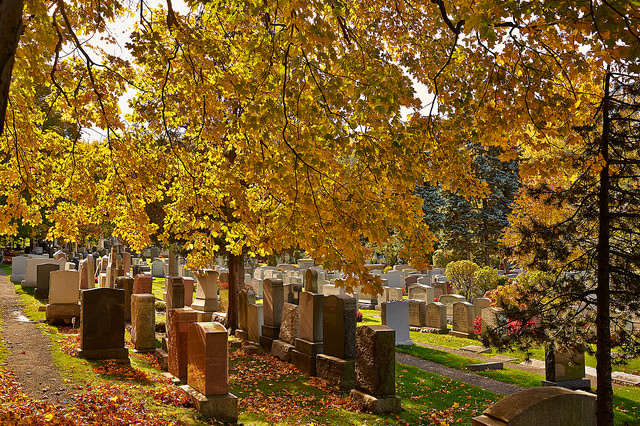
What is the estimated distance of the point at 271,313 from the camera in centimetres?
1414

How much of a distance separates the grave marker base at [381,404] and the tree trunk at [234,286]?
7672mm

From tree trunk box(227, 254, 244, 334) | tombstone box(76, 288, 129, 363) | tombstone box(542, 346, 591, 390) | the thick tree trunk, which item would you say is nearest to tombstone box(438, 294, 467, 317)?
tree trunk box(227, 254, 244, 334)

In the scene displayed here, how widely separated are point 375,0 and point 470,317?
12.3 m

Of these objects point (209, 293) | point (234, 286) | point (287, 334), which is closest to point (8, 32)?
point (287, 334)

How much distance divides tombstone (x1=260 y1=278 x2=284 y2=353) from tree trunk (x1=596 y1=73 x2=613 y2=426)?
27.7ft

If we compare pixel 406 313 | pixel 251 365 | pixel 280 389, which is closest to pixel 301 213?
pixel 280 389

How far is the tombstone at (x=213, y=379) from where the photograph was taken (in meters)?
7.71

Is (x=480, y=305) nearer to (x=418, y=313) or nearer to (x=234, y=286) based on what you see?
(x=418, y=313)

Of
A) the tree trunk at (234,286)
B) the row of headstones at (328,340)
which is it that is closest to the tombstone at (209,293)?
the tree trunk at (234,286)

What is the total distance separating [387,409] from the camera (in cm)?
911

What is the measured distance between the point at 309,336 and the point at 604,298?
654cm

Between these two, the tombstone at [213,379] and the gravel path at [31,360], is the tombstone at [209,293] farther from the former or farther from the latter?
the tombstone at [213,379]

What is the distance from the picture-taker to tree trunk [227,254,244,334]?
1630 centimetres

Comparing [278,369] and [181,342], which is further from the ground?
[181,342]
